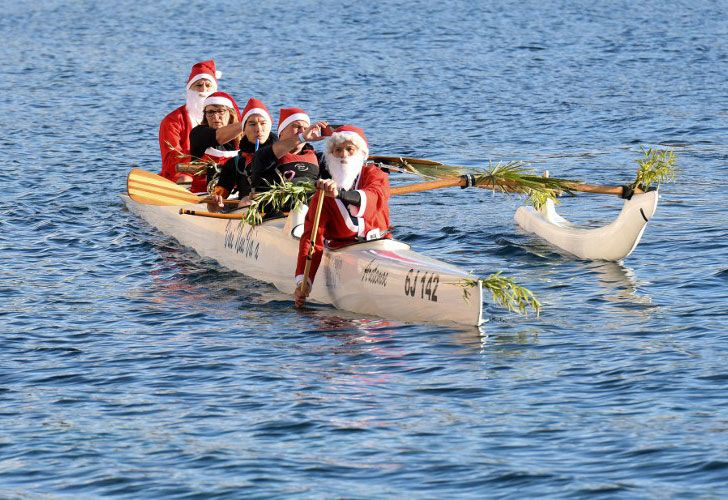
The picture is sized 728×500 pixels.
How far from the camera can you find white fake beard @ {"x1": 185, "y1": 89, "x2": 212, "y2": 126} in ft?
59.3

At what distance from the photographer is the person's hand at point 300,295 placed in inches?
506

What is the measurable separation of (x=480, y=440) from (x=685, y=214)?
8.82 m

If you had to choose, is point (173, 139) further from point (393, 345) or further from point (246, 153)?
point (393, 345)

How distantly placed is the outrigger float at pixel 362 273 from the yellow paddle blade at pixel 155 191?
4.42 ft

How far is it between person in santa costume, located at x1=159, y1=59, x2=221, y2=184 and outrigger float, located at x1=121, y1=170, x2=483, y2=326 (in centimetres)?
244

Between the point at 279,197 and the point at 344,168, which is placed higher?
the point at 344,168

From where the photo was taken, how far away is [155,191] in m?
17.5

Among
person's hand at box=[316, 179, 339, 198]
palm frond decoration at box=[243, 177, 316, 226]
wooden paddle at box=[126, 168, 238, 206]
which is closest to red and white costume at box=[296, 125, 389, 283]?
person's hand at box=[316, 179, 339, 198]

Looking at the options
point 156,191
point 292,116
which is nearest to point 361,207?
point 292,116

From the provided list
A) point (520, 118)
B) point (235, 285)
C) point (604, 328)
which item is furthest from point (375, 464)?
point (520, 118)

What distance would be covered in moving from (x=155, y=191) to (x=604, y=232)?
6.14 m

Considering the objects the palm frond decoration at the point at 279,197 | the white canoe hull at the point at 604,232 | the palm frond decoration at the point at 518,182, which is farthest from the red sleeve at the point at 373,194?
the white canoe hull at the point at 604,232

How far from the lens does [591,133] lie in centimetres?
2414

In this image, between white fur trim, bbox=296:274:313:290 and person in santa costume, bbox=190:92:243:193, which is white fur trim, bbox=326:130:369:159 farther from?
person in santa costume, bbox=190:92:243:193
